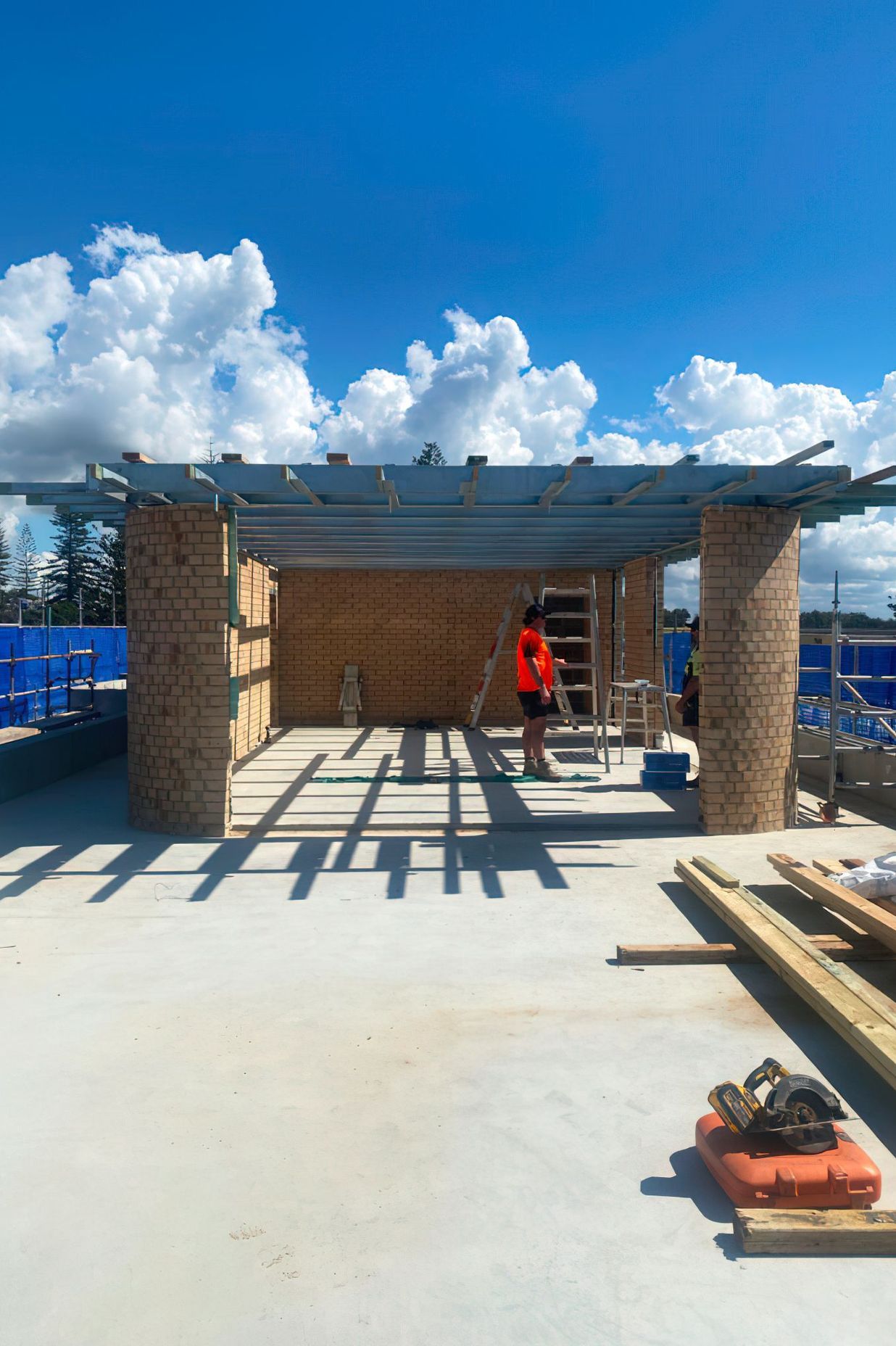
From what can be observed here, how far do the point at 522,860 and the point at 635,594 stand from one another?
8348mm

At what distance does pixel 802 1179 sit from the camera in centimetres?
262

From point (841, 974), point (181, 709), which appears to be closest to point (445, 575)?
point (181, 709)

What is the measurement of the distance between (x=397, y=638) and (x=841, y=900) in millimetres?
11146

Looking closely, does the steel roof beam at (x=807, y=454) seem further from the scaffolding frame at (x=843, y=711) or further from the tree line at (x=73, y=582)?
the tree line at (x=73, y=582)

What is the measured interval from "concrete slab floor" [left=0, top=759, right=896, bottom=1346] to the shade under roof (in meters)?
3.22

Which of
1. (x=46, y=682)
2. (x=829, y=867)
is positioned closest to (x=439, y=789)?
(x=829, y=867)

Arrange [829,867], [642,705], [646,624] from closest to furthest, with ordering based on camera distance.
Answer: [829,867] < [642,705] < [646,624]

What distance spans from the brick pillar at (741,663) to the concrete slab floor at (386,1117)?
6.10ft

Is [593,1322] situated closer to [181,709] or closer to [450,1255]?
[450,1255]

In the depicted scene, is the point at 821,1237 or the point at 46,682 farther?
the point at 46,682


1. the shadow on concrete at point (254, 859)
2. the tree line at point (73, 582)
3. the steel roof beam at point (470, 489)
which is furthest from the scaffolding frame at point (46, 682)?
the tree line at point (73, 582)

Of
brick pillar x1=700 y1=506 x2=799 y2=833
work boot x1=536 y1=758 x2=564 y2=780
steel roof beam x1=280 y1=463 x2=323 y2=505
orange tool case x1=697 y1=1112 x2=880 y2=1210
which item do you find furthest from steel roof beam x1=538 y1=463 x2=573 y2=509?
orange tool case x1=697 y1=1112 x2=880 y2=1210

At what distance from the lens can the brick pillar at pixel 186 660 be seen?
24.6ft

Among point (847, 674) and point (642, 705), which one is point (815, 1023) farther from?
point (847, 674)
